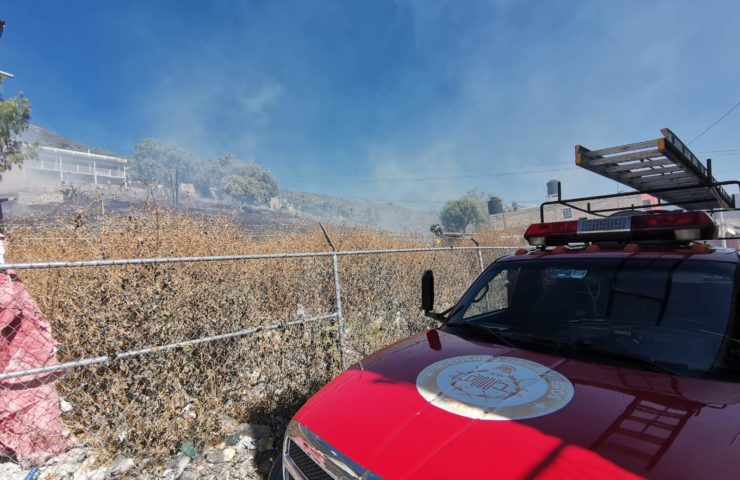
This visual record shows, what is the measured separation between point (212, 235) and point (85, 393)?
2.93 meters

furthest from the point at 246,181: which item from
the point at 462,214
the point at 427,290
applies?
the point at 427,290

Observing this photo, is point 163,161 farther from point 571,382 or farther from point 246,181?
point 571,382

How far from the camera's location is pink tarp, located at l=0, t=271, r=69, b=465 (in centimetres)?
253

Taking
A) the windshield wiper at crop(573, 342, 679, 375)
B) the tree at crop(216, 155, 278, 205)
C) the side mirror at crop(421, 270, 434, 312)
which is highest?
the tree at crop(216, 155, 278, 205)

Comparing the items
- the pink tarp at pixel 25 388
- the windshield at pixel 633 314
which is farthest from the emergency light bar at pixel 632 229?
Result: the pink tarp at pixel 25 388

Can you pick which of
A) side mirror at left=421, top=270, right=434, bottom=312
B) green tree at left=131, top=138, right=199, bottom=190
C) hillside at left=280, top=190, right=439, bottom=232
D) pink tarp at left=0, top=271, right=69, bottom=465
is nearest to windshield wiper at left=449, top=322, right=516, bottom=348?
side mirror at left=421, top=270, right=434, bottom=312

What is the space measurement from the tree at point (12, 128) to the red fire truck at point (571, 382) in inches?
866

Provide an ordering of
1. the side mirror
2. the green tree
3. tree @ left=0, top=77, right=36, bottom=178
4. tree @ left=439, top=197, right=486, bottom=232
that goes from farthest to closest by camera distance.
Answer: tree @ left=439, top=197, right=486, bottom=232
the green tree
tree @ left=0, top=77, right=36, bottom=178
the side mirror

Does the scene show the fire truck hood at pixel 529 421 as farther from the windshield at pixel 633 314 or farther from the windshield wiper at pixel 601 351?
the windshield at pixel 633 314

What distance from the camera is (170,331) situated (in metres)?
3.17

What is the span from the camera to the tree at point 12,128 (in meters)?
15.6

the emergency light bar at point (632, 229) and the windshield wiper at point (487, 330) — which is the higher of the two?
the emergency light bar at point (632, 229)

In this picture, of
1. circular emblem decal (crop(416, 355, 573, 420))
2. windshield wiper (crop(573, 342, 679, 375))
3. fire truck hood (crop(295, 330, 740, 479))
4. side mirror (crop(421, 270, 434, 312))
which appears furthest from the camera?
side mirror (crop(421, 270, 434, 312))

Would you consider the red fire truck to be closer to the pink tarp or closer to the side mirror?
the side mirror
